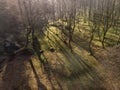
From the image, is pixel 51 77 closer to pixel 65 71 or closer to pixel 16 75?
pixel 65 71

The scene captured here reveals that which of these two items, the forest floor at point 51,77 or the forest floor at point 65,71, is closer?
the forest floor at point 51,77

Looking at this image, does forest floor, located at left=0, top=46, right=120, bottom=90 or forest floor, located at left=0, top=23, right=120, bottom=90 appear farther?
forest floor, located at left=0, top=23, right=120, bottom=90

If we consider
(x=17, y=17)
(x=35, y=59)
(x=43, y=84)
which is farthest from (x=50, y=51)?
(x=17, y=17)

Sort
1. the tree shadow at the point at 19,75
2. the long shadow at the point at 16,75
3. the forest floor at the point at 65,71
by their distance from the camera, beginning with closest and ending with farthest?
the forest floor at the point at 65,71 < the tree shadow at the point at 19,75 < the long shadow at the point at 16,75

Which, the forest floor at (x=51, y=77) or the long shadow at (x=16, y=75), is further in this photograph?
the long shadow at (x=16, y=75)

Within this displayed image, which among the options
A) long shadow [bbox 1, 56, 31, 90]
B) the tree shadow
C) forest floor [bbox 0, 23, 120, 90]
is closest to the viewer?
forest floor [bbox 0, 23, 120, 90]

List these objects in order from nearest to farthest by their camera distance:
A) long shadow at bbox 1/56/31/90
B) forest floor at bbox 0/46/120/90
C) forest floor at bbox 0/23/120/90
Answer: forest floor at bbox 0/46/120/90 < forest floor at bbox 0/23/120/90 < long shadow at bbox 1/56/31/90

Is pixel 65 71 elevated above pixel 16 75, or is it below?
above

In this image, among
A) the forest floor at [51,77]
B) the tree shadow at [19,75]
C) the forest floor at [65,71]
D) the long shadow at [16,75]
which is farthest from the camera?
the long shadow at [16,75]

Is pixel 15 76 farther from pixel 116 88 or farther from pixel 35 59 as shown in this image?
pixel 116 88

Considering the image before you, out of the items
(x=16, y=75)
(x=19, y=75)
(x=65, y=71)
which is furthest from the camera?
(x=65, y=71)

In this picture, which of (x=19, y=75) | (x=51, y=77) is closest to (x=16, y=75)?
(x=19, y=75)
